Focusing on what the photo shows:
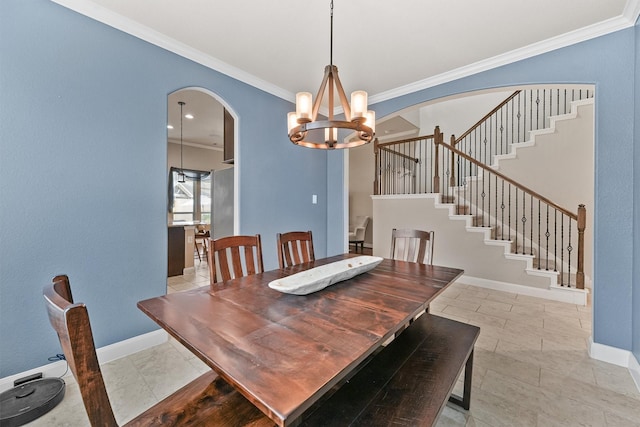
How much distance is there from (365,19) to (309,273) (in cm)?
199

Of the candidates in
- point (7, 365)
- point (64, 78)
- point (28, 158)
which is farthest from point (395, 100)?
point (7, 365)

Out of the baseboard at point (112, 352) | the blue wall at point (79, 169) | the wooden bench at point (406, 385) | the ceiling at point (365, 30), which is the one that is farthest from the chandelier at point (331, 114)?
the baseboard at point (112, 352)

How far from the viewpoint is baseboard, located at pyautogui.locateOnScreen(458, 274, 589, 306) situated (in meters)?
3.48

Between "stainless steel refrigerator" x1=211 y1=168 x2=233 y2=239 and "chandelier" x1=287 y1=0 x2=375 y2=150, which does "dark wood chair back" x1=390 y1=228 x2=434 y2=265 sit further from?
"stainless steel refrigerator" x1=211 y1=168 x2=233 y2=239

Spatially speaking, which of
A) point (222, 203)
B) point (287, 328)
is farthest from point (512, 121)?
point (287, 328)

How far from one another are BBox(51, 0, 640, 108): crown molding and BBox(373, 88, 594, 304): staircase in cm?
197

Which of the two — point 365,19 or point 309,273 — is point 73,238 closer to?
point 309,273

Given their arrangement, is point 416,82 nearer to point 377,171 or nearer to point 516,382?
point 377,171

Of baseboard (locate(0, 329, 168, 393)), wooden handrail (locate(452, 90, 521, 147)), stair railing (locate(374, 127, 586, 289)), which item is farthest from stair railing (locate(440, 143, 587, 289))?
baseboard (locate(0, 329, 168, 393))

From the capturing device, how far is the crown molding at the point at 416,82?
2.07m

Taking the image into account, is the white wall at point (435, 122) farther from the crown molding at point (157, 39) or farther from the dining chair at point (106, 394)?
the dining chair at point (106, 394)

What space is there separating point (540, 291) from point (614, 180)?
7.12 feet

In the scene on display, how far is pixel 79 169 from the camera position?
2.03m

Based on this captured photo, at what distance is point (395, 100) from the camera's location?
11.5 feet
